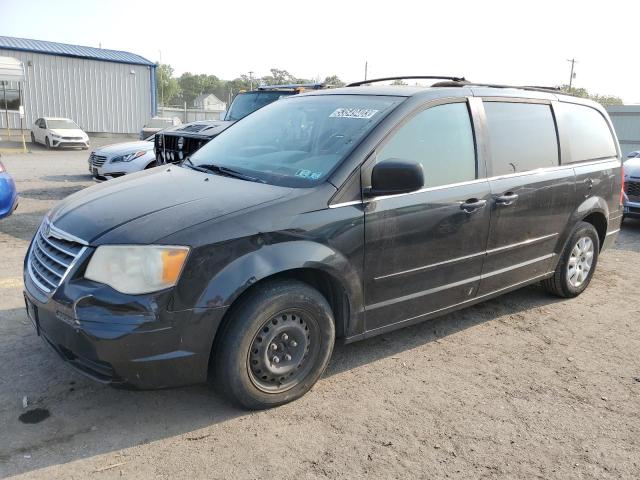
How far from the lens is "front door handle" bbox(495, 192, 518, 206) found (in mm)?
3973

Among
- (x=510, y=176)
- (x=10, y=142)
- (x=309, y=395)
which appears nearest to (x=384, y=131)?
(x=510, y=176)

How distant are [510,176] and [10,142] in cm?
2578

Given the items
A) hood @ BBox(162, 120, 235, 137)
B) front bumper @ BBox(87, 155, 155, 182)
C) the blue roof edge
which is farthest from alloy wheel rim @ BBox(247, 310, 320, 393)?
the blue roof edge

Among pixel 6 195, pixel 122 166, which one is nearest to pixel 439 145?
pixel 6 195

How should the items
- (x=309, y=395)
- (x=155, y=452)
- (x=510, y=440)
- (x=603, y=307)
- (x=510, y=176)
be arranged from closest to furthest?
(x=155, y=452) → (x=510, y=440) → (x=309, y=395) → (x=510, y=176) → (x=603, y=307)

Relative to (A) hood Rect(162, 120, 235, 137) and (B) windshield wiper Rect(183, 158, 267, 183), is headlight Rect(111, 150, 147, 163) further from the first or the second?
(B) windshield wiper Rect(183, 158, 267, 183)

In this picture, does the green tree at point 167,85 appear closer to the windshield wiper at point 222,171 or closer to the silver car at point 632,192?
the silver car at point 632,192

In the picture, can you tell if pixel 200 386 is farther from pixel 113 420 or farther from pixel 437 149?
pixel 437 149

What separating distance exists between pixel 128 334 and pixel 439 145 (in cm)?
233

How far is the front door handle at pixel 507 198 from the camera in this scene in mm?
3973

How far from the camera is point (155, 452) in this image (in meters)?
2.72

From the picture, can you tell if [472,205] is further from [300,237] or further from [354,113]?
[300,237]

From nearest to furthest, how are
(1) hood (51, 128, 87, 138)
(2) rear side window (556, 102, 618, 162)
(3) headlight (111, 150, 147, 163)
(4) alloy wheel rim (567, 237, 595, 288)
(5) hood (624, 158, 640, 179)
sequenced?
(2) rear side window (556, 102, 618, 162), (4) alloy wheel rim (567, 237, 595, 288), (5) hood (624, 158, 640, 179), (3) headlight (111, 150, 147, 163), (1) hood (51, 128, 87, 138)

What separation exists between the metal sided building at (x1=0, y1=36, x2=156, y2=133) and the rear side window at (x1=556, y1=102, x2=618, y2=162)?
26.9 m
